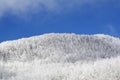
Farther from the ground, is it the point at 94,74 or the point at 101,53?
the point at 101,53

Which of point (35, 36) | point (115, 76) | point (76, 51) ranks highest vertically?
point (35, 36)

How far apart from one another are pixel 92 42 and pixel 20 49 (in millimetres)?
13346

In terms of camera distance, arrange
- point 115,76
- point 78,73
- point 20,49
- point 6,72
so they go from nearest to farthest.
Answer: point 115,76 → point 78,73 → point 6,72 → point 20,49

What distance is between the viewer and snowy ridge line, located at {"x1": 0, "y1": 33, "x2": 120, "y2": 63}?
49.9 metres

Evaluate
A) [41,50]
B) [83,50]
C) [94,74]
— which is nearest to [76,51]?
[83,50]

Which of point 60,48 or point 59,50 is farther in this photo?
point 60,48

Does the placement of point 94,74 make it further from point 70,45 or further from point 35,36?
point 35,36

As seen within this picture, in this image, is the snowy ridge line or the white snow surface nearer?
the white snow surface

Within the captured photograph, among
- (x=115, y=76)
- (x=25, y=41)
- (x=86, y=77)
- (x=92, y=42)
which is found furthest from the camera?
(x=92, y=42)

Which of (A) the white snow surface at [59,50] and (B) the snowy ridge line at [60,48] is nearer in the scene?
(A) the white snow surface at [59,50]

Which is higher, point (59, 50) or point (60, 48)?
point (60, 48)

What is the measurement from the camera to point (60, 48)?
2125 inches

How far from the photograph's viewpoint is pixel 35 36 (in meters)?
59.0

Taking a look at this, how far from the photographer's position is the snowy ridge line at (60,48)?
49.9m
